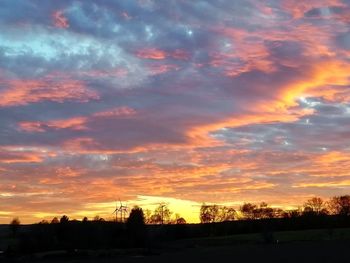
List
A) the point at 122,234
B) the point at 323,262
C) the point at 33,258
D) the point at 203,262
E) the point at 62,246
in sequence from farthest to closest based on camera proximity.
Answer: the point at 122,234
the point at 62,246
the point at 33,258
the point at 203,262
the point at 323,262

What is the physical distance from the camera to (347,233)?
16050cm

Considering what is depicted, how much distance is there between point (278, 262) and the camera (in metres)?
72.6

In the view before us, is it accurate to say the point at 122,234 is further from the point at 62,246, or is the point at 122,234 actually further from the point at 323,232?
the point at 323,232

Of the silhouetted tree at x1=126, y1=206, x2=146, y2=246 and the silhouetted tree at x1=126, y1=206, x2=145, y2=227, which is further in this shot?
the silhouetted tree at x1=126, y1=206, x2=145, y2=227

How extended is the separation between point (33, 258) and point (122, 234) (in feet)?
167

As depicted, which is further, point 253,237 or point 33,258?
point 253,237

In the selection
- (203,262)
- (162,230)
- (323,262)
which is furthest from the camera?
(162,230)

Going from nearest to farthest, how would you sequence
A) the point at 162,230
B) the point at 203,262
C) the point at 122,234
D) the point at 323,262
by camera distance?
the point at 323,262 → the point at 203,262 → the point at 122,234 → the point at 162,230

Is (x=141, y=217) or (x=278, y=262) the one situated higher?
(x=141, y=217)

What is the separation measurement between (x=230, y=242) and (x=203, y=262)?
257ft

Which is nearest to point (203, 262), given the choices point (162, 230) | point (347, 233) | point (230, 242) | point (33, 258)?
point (33, 258)

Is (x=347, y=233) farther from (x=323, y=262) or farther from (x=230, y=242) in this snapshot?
(x=323, y=262)

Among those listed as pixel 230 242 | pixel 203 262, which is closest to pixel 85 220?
pixel 230 242

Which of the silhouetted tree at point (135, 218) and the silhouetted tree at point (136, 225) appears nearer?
the silhouetted tree at point (136, 225)
